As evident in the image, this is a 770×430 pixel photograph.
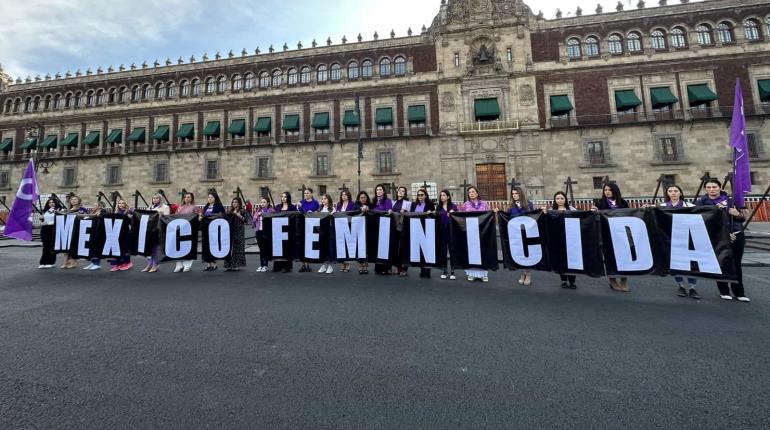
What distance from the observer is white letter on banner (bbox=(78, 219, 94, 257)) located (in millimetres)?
7703

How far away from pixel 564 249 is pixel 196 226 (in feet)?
27.1

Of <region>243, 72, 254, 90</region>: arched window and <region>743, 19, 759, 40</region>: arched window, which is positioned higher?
<region>243, 72, 254, 90</region>: arched window

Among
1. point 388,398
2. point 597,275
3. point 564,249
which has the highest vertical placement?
point 564,249

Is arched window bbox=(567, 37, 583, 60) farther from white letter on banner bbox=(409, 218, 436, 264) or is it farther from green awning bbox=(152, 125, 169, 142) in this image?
green awning bbox=(152, 125, 169, 142)

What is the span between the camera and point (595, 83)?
76.2 feet

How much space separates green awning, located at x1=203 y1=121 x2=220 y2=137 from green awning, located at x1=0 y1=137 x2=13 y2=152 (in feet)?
74.1

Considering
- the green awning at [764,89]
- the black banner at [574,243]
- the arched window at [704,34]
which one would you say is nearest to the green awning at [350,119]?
the black banner at [574,243]

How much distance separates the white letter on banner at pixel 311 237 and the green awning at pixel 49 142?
130 feet

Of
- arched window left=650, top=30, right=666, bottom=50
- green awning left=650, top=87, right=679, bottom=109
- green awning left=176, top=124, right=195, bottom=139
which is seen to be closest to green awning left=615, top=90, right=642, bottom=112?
green awning left=650, top=87, right=679, bottom=109

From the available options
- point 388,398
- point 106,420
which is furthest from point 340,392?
point 106,420

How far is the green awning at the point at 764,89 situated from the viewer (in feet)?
68.8

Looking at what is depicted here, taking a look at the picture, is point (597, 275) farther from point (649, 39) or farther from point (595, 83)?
point (649, 39)

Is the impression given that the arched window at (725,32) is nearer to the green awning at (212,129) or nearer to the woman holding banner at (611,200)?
the woman holding banner at (611,200)

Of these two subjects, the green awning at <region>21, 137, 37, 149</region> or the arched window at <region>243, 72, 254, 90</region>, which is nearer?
the arched window at <region>243, 72, 254, 90</region>
